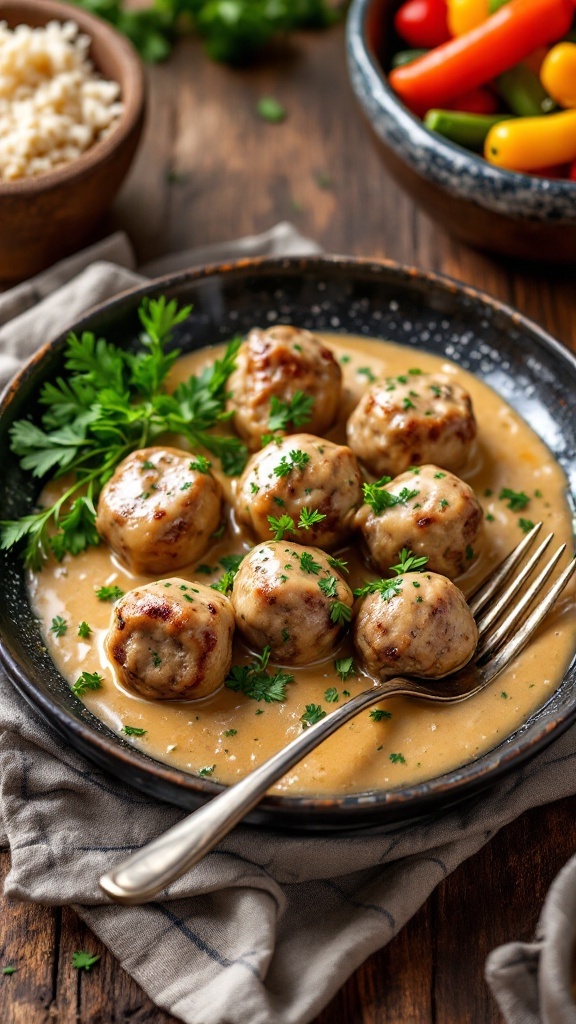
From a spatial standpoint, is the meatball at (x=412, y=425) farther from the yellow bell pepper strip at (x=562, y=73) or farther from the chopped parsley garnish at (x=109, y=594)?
the yellow bell pepper strip at (x=562, y=73)

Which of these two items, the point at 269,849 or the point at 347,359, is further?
the point at 347,359

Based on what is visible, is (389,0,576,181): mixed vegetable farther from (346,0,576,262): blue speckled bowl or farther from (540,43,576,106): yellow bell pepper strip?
(346,0,576,262): blue speckled bowl

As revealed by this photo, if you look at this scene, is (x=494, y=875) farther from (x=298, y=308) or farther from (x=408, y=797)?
(x=298, y=308)

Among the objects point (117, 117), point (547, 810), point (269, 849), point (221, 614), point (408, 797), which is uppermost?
point (117, 117)

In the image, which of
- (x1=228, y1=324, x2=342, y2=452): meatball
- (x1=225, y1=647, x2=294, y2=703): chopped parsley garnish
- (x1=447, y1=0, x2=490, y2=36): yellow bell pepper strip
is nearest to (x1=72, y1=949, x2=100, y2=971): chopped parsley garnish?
Result: (x1=225, y1=647, x2=294, y2=703): chopped parsley garnish

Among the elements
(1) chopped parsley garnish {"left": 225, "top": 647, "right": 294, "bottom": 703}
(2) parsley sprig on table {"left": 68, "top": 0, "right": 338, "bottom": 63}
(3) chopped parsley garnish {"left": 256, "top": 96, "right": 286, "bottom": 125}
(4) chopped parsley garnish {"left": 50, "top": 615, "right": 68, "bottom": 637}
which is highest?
(2) parsley sprig on table {"left": 68, "top": 0, "right": 338, "bottom": 63}

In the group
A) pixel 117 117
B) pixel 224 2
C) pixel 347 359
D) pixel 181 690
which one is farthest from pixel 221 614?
pixel 224 2

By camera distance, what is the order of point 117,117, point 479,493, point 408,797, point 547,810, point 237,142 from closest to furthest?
point 408,797
point 547,810
point 479,493
point 117,117
point 237,142
